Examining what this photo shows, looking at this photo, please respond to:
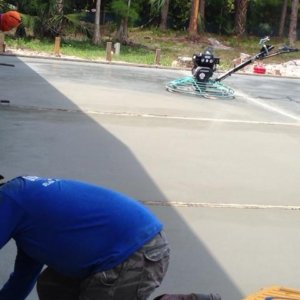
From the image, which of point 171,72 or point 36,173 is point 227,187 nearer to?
point 36,173

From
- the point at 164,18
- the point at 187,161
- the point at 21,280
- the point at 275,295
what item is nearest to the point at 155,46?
the point at 164,18

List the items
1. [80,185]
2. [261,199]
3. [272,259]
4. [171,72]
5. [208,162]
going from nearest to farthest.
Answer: [80,185], [272,259], [261,199], [208,162], [171,72]

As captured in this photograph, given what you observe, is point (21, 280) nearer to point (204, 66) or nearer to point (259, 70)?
point (204, 66)

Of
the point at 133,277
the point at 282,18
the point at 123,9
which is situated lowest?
the point at 133,277

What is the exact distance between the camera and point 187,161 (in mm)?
7156

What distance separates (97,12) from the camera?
87.8 ft

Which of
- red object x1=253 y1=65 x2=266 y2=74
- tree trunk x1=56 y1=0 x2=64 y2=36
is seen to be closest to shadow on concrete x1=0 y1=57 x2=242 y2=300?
red object x1=253 y1=65 x2=266 y2=74

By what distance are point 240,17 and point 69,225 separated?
33824mm

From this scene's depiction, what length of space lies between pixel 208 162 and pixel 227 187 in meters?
1.06

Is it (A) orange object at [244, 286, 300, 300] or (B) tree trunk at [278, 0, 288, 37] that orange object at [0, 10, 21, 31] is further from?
(B) tree trunk at [278, 0, 288, 37]

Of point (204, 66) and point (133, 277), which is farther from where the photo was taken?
point (204, 66)

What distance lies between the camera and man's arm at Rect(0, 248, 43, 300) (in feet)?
8.15

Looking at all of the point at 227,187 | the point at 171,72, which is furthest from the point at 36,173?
the point at 171,72

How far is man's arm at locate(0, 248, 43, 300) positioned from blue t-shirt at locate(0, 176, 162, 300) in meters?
0.17
